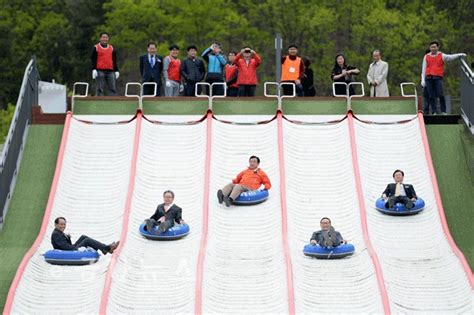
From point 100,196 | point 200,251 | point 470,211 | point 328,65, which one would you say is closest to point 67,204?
point 100,196

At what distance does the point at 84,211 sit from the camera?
104 ft

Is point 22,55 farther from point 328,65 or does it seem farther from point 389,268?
point 389,268

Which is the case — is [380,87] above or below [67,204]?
above

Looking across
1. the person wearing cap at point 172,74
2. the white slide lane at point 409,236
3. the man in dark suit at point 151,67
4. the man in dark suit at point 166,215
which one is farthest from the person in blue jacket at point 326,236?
the man in dark suit at point 151,67

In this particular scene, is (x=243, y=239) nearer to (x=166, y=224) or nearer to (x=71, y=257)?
(x=166, y=224)

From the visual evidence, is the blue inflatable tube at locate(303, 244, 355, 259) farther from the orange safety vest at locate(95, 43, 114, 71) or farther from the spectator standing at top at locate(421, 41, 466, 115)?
the orange safety vest at locate(95, 43, 114, 71)

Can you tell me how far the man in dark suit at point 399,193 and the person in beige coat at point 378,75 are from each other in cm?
522

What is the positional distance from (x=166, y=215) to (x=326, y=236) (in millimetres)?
3066

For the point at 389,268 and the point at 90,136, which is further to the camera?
the point at 90,136

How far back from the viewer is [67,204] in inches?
1257

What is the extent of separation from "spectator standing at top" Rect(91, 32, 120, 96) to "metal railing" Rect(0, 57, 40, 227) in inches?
52.1

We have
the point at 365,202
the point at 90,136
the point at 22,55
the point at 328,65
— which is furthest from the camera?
the point at 22,55

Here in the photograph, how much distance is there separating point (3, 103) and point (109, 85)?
4602cm

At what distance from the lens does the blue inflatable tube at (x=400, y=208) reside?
31266 mm
